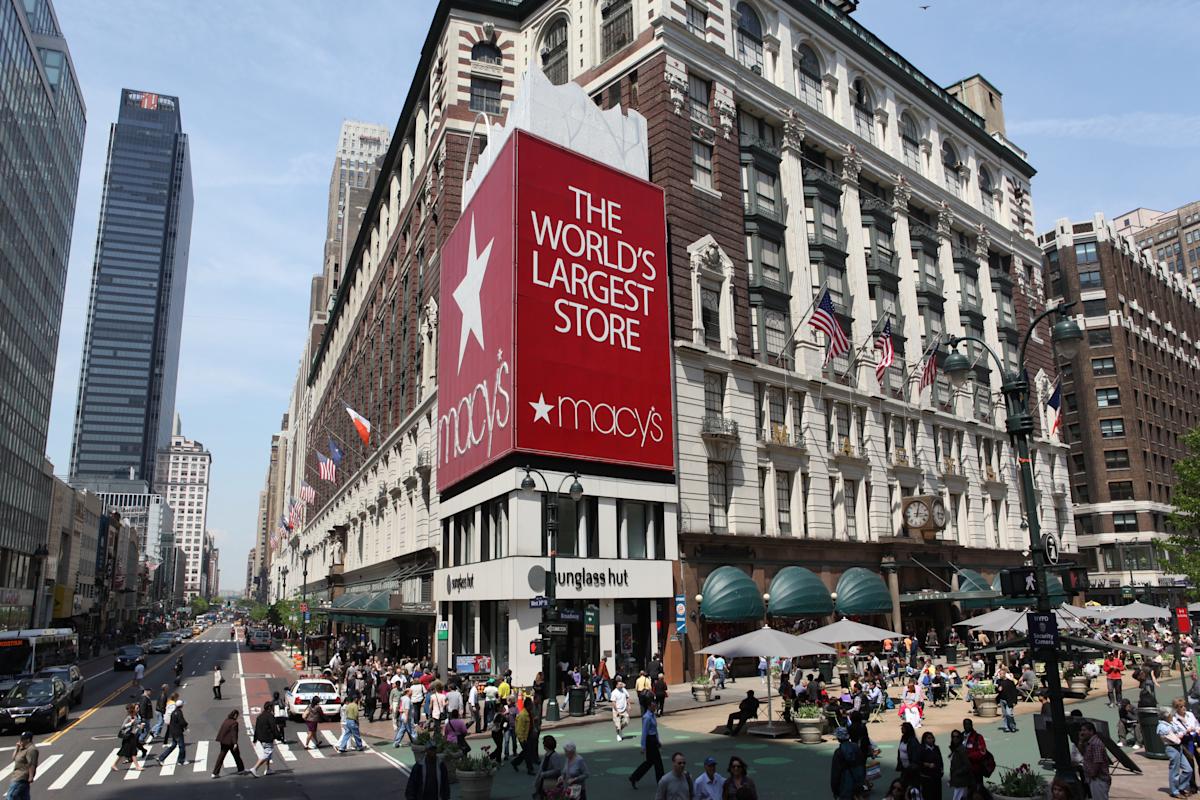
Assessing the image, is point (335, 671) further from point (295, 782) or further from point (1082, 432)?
point (1082, 432)

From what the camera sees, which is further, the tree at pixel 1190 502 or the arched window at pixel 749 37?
the arched window at pixel 749 37

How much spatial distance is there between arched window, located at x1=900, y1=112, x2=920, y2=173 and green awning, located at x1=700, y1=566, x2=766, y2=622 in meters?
37.9

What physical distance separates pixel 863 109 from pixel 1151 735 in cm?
4858

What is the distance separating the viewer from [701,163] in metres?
45.6

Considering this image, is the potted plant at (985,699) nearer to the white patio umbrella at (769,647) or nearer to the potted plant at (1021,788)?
the white patio umbrella at (769,647)

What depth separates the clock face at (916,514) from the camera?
1962 inches

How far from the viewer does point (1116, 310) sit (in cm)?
9000

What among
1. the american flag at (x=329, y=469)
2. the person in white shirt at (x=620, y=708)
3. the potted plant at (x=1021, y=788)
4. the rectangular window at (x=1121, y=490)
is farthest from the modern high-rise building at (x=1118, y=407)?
the potted plant at (x=1021, y=788)

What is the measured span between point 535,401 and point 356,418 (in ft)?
66.8

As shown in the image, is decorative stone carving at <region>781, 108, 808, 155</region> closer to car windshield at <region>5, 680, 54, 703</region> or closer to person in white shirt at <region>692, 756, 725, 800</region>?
person in white shirt at <region>692, 756, 725, 800</region>

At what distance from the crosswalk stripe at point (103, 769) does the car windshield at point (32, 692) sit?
23.6ft

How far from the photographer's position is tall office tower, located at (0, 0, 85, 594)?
74750 mm

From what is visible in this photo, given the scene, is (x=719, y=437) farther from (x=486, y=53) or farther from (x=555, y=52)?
(x=486, y=53)

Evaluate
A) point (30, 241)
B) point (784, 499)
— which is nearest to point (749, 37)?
point (784, 499)
